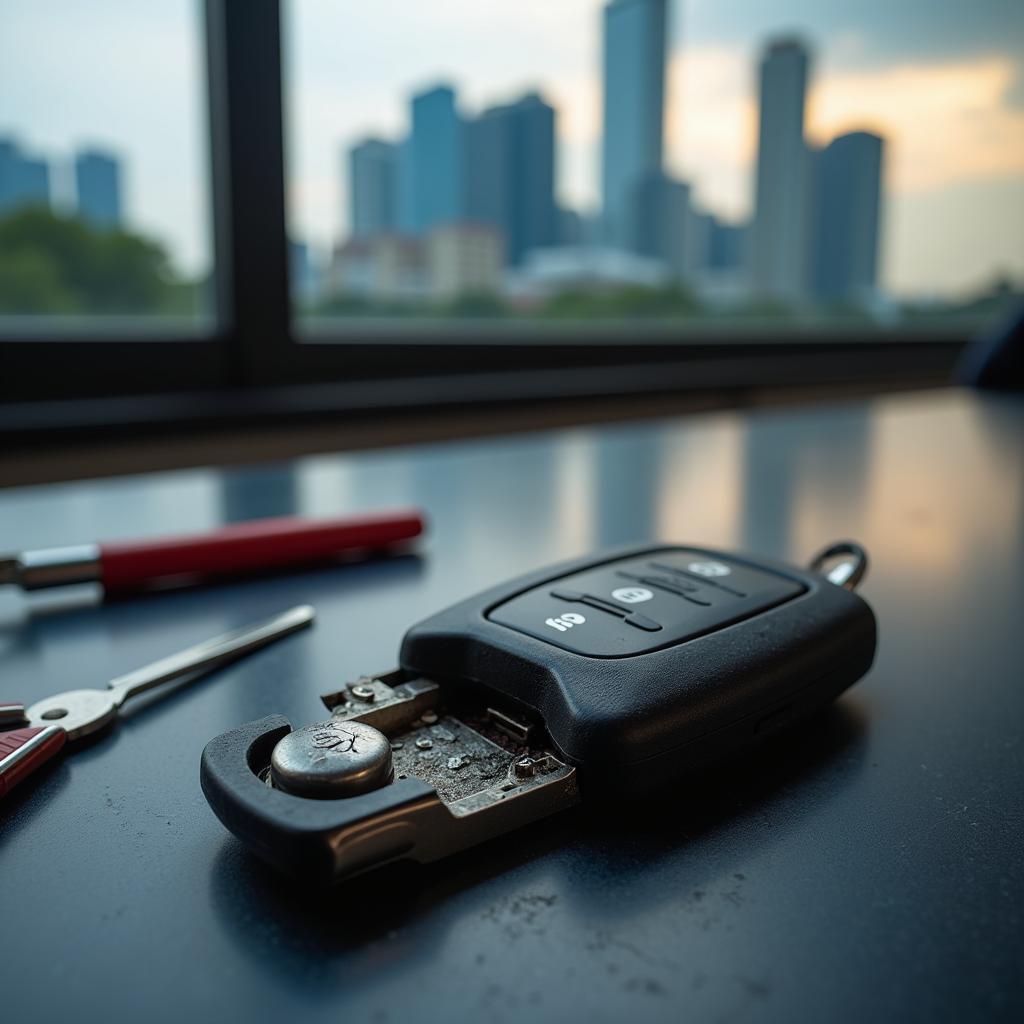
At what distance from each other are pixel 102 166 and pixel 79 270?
0.16 meters

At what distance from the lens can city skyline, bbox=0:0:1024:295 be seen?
1.35 metres

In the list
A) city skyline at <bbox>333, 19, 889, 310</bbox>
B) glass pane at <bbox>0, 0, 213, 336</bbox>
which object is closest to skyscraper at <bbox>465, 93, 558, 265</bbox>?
city skyline at <bbox>333, 19, 889, 310</bbox>

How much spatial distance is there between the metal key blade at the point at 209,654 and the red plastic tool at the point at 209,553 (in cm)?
8

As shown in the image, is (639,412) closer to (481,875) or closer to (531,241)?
(531,241)

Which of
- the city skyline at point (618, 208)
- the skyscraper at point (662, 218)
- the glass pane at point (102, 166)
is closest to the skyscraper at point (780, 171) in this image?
the city skyline at point (618, 208)

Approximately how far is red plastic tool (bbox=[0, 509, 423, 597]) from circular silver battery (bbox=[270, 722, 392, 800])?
0.26 m

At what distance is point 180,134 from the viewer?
1393 millimetres

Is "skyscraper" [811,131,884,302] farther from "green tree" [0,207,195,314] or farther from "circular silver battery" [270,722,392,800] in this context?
"circular silver battery" [270,722,392,800]

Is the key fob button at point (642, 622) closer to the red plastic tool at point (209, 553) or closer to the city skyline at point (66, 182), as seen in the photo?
the red plastic tool at point (209, 553)

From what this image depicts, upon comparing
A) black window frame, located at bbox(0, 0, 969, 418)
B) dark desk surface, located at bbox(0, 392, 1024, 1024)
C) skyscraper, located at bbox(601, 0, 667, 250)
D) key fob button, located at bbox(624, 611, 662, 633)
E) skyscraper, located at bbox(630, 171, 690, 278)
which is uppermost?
skyscraper, located at bbox(601, 0, 667, 250)

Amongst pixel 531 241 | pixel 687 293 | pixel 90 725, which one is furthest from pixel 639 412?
pixel 90 725

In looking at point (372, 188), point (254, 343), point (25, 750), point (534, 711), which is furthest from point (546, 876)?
point (372, 188)

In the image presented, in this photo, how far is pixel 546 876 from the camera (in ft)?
0.80

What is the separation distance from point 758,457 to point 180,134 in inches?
39.3
